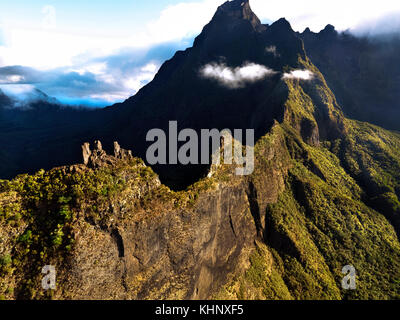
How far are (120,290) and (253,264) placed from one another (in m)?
40.0

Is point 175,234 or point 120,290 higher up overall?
point 175,234

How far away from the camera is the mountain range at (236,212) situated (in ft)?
100.0

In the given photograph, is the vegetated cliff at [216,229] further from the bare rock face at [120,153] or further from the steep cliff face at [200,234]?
the bare rock face at [120,153]

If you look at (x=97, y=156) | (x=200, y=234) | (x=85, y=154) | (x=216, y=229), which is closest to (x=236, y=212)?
(x=216, y=229)

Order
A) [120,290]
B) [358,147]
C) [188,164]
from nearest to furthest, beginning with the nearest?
1. [120,290]
2. [188,164]
3. [358,147]

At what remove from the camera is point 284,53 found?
161m

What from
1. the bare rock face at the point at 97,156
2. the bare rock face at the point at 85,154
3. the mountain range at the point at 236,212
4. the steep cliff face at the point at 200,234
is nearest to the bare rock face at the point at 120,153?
the bare rock face at the point at 97,156

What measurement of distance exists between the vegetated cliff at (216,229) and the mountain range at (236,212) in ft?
0.75

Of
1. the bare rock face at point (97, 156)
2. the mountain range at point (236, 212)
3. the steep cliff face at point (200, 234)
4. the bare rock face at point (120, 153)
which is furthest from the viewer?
the bare rock face at point (120, 153)

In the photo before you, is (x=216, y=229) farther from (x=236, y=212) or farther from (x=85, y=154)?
(x=85, y=154)

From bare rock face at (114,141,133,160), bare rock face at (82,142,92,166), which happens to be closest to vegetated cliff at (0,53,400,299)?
bare rock face at (82,142,92,166)

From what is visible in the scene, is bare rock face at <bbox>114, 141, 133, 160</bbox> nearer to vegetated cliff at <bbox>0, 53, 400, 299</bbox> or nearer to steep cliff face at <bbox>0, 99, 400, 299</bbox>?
steep cliff face at <bbox>0, 99, 400, 299</bbox>
